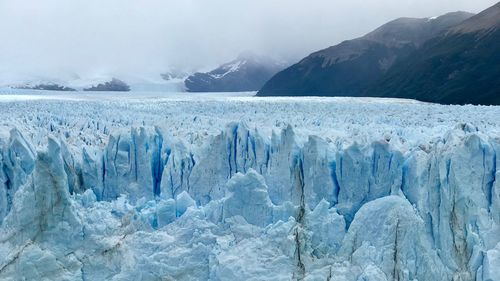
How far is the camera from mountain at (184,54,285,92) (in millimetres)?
70750

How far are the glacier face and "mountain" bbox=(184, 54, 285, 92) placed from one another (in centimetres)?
6085

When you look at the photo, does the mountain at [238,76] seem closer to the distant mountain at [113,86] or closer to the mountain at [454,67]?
the distant mountain at [113,86]

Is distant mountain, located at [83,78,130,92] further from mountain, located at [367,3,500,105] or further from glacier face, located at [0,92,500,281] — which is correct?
glacier face, located at [0,92,500,281]

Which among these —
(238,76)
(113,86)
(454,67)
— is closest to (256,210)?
(454,67)

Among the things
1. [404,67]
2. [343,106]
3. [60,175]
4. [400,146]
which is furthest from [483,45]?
[60,175]

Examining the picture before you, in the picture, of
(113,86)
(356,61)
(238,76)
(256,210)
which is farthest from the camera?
(238,76)

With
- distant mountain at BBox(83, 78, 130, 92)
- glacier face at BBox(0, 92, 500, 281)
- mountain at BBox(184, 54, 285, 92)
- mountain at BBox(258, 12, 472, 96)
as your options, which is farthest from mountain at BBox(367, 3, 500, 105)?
glacier face at BBox(0, 92, 500, 281)

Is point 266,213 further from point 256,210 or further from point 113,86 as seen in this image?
point 113,86

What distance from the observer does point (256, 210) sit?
711cm

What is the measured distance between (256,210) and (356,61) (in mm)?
51192

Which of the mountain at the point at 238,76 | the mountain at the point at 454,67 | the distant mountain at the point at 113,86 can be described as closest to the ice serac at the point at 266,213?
the mountain at the point at 454,67

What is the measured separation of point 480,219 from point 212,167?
380 cm

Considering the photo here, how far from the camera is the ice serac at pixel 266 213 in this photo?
21.0 ft

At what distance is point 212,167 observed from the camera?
27.1 ft
